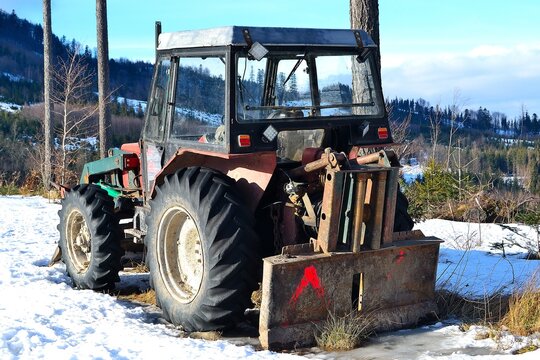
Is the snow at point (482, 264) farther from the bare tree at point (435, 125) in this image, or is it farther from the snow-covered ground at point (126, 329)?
the bare tree at point (435, 125)

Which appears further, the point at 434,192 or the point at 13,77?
the point at 13,77

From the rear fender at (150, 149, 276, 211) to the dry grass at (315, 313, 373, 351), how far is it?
113 cm

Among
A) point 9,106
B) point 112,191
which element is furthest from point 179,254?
point 9,106

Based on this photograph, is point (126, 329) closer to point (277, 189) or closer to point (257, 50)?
point (277, 189)

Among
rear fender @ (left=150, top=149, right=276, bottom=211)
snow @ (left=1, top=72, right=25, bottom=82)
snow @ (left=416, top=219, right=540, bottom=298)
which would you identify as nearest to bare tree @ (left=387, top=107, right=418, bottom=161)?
snow @ (left=416, top=219, right=540, bottom=298)

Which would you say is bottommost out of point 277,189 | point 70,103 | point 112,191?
point 112,191

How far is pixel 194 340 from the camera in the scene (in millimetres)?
5957

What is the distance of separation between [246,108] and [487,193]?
11952 mm

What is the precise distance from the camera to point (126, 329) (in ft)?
20.3

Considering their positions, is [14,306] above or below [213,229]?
below

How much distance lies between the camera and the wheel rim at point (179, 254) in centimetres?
667

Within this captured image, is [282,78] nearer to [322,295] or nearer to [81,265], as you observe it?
[322,295]

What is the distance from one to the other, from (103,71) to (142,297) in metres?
15.0

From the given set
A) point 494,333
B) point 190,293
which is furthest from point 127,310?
point 494,333
